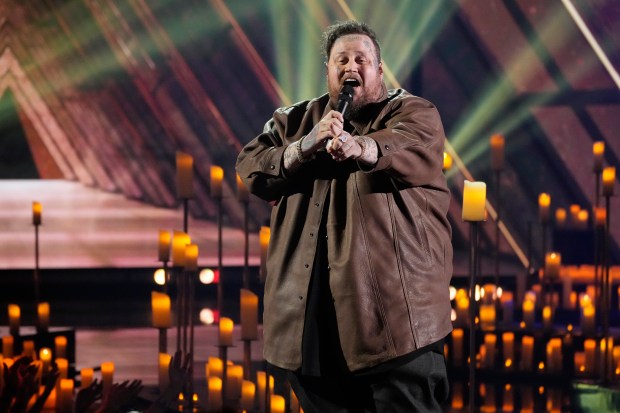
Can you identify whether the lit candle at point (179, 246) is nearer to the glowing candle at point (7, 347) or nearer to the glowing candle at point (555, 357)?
the glowing candle at point (7, 347)

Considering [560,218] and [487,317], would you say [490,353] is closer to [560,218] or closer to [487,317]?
[487,317]

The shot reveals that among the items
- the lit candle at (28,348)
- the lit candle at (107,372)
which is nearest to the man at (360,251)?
the lit candle at (107,372)

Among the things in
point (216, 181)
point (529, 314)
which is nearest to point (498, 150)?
point (529, 314)

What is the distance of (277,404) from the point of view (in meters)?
3.20

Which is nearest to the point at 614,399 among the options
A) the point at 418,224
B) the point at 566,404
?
the point at 566,404

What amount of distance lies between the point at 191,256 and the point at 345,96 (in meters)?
2.04

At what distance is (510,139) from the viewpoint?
239 inches

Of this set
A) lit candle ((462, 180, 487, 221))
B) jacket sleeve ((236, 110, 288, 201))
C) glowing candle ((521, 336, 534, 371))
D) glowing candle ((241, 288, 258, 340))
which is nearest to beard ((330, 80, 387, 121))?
jacket sleeve ((236, 110, 288, 201))

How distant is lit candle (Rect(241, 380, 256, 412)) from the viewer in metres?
3.56

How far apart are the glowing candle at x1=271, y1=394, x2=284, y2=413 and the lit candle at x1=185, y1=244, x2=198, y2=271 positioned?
0.72 m

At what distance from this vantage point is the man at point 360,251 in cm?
184

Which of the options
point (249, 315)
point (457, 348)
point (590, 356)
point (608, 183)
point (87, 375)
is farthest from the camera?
point (457, 348)

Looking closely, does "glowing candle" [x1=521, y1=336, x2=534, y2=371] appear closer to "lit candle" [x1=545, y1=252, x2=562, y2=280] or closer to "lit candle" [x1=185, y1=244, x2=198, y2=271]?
"lit candle" [x1=545, y1=252, x2=562, y2=280]

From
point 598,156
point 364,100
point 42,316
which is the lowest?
point 42,316
